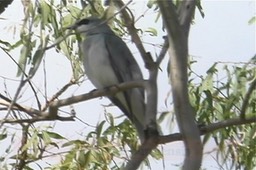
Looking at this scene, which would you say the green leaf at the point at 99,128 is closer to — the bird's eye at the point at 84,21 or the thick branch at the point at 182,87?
the bird's eye at the point at 84,21

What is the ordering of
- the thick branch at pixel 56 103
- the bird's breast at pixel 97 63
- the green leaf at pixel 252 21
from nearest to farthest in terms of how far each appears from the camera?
the thick branch at pixel 56 103 < the green leaf at pixel 252 21 < the bird's breast at pixel 97 63

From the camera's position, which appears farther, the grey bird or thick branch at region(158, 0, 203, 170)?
the grey bird

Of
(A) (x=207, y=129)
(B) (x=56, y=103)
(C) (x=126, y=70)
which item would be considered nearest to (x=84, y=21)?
(C) (x=126, y=70)

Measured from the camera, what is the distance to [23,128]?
5.43 feet

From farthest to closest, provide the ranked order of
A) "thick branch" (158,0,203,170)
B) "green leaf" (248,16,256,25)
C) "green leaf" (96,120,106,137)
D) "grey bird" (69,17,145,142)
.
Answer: "grey bird" (69,17,145,142)
"green leaf" (96,120,106,137)
"green leaf" (248,16,256,25)
"thick branch" (158,0,203,170)

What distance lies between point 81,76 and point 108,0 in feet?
2.90

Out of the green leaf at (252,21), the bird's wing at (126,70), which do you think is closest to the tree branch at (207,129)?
the green leaf at (252,21)

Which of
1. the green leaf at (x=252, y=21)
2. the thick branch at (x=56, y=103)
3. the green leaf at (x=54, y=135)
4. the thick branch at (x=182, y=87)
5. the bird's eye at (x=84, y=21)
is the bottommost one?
the thick branch at (x=182, y=87)

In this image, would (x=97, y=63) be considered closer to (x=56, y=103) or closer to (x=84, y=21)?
(x=84, y=21)

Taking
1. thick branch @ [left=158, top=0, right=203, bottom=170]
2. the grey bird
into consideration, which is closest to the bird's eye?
the grey bird

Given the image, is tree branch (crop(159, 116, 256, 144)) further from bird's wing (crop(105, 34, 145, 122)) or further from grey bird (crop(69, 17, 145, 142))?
grey bird (crop(69, 17, 145, 142))

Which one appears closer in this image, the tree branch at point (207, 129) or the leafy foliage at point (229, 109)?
the tree branch at point (207, 129)

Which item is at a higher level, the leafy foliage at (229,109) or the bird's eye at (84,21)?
the bird's eye at (84,21)

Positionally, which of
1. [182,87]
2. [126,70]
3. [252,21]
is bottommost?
[182,87]
